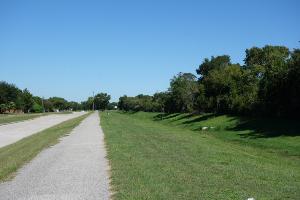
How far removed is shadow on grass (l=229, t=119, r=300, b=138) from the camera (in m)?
31.0

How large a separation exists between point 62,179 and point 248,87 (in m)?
40.2

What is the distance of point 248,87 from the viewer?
51250 millimetres

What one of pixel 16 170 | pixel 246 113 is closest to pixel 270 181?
pixel 16 170

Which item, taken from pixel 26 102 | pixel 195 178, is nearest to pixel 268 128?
pixel 195 178

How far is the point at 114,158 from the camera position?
1786 cm

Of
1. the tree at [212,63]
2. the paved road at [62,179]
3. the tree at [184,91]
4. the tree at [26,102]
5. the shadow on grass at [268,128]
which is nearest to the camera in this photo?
the paved road at [62,179]

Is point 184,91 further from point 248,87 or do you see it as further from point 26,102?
point 26,102

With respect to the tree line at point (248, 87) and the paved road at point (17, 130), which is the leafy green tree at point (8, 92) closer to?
the tree line at point (248, 87)

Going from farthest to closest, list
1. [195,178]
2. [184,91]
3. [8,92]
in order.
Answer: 1. [8,92]
2. [184,91]
3. [195,178]

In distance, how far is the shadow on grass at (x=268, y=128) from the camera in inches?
1222

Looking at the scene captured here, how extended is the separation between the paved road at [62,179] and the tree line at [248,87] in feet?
68.6

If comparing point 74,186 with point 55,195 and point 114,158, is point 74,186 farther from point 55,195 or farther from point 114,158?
point 114,158

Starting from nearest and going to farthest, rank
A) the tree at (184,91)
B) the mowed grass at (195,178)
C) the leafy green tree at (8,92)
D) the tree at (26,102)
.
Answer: the mowed grass at (195,178) < the tree at (184,91) < the leafy green tree at (8,92) < the tree at (26,102)

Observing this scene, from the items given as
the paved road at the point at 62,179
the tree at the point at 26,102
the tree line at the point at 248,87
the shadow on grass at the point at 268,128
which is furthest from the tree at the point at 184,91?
the tree at the point at 26,102
